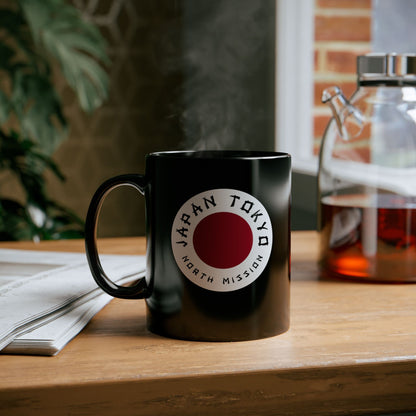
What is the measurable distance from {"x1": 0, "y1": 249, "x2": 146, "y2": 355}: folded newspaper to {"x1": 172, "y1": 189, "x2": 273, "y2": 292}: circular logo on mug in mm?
118

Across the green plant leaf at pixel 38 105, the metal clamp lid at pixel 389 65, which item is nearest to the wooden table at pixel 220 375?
the metal clamp lid at pixel 389 65

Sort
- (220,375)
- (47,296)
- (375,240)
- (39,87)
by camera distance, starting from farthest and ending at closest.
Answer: (39,87), (375,240), (47,296), (220,375)

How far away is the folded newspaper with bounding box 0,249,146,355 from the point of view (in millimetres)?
470

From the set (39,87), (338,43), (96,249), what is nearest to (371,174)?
(96,249)

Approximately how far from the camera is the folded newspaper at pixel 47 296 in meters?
0.47

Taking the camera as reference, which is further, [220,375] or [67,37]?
[67,37]

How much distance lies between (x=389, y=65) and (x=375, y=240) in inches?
7.8

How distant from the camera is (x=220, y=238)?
485mm

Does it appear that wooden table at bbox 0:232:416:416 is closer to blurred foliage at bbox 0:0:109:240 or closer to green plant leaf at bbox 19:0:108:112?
blurred foliage at bbox 0:0:109:240

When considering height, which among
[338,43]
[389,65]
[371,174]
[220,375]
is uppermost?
[338,43]

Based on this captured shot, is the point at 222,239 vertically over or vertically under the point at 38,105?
under

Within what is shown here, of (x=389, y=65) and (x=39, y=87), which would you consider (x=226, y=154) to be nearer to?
(x=389, y=65)

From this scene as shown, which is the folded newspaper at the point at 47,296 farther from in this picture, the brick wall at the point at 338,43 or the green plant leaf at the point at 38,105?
the brick wall at the point at 338,43

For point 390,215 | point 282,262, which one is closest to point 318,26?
point 390,215
